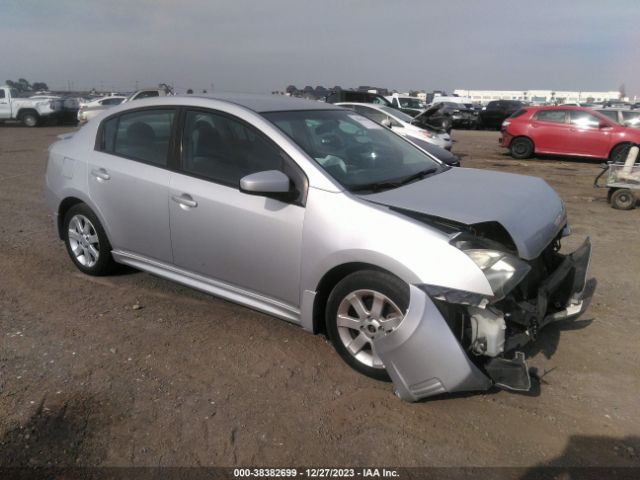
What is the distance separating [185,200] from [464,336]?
210 centimetres

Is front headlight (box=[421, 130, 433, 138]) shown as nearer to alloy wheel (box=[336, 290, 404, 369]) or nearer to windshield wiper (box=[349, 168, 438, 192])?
windshield wiper (box=[349, 168, 438, 192])

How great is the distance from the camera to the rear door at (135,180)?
3877mm

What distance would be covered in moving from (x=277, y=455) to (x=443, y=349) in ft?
3.21

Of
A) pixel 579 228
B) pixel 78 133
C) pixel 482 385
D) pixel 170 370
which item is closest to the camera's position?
pixel 482 385

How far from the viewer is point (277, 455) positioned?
2.53m

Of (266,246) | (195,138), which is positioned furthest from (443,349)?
(195,138)

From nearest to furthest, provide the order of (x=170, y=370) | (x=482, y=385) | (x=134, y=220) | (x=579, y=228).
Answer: (x=482, y=385), (x=170, y=370), (x=134, y=220), (x=579, y=228)

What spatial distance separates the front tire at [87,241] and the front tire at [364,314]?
236cm

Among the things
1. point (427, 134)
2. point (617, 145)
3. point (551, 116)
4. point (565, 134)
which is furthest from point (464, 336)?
point (551, 116)

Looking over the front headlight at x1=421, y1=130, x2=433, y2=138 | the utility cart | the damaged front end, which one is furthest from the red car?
the damaged front end

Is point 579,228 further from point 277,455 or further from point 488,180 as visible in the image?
point 277,455

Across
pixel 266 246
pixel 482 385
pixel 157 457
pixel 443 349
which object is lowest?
pixel 157 457

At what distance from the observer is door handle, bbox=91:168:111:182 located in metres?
4.21

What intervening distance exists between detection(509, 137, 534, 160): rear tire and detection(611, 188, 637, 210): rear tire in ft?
22.2
